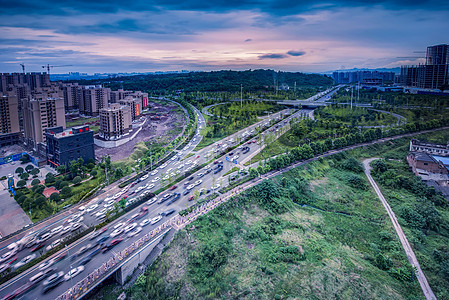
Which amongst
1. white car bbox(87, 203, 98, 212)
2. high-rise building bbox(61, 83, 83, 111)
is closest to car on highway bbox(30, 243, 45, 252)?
white car bbox(87, 203, 98, 212)

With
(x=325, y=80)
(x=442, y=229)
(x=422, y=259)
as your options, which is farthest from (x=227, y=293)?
(x=325, y=80)

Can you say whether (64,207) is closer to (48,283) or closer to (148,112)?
(48,283)

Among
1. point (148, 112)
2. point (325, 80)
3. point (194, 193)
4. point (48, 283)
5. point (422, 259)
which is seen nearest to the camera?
point (48, 283)

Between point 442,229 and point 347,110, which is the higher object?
point 347,110

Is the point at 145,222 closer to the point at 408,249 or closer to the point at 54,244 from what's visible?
the point at 54,244

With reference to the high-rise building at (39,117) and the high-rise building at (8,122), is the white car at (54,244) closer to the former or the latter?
the high-rise building at (39,117)

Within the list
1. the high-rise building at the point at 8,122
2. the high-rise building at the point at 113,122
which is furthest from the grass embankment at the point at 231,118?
the high-rise building at the point at 8,122
